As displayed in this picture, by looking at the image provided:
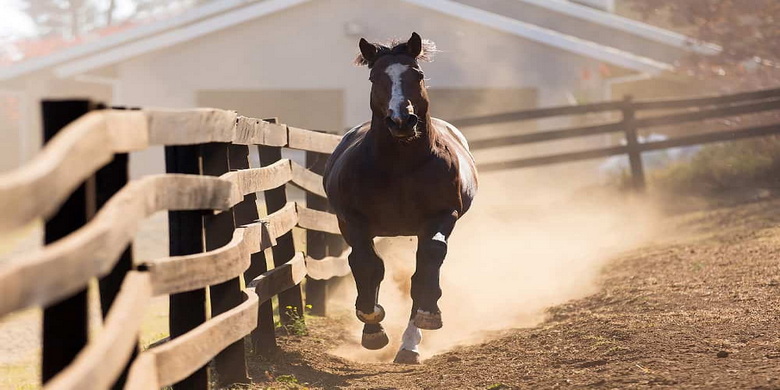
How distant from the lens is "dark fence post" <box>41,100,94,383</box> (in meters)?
3.24

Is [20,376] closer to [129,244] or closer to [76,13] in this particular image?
[129,244]

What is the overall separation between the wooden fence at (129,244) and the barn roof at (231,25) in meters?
18.5

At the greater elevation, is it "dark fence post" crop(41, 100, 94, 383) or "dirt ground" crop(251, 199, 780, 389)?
"dark fence post" crop(41, 100, 94, 383)

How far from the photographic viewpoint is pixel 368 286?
7.56 m

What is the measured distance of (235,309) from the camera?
5.46 meters

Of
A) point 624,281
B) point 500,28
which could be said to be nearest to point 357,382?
point 624,281

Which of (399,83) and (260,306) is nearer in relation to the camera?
(399,83)

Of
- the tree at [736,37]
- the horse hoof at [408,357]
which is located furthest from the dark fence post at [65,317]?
the tree at [736,37]

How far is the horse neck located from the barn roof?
17921mm

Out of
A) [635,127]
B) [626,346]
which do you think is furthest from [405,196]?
[635,127]

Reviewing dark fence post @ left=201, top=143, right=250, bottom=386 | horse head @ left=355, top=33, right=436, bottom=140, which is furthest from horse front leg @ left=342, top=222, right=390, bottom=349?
dark fence post @ left=201, top=143, right=250, bottom=386

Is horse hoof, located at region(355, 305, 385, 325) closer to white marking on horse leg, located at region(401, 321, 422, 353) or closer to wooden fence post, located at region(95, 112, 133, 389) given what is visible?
white marking on horse leg, located at region(401, 321, 422, 353)

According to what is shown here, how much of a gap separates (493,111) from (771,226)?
45.9ft

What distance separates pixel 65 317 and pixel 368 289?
173 inches
